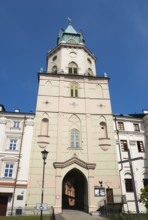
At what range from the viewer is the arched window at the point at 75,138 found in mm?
26484

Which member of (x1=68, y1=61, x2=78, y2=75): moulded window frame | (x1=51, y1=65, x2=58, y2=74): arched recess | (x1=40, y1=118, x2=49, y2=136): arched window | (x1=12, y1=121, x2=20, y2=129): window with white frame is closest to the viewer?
(x1=12, y1=121, x2=20, y2=129): window with white frame

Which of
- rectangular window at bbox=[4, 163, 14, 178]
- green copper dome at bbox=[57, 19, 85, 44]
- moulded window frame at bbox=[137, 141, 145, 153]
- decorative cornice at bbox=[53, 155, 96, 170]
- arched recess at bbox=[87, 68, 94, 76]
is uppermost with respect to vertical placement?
green copper dome at bbox=[57, 19, 85, 44]

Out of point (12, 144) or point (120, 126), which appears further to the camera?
point (120, 126)

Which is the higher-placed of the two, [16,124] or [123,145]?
[16,124]

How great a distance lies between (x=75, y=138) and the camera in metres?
27.1

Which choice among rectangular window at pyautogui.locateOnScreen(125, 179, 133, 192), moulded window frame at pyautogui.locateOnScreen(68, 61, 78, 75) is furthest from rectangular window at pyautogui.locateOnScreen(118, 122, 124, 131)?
moulded window frame at pyautogui.locateOnScreen(68, 61, 78, 75)

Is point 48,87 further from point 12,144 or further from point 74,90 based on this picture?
point 12,144

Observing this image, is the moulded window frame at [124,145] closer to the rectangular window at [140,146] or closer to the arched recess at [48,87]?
the rectangular window at [140,146]

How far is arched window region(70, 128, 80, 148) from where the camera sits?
26.5m

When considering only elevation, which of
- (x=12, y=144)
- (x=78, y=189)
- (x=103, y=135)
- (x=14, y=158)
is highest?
(x=103, y=135)

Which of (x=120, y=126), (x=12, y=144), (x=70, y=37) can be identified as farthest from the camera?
(x=70, y=37)

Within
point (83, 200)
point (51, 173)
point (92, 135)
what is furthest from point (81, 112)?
point (83, 200)

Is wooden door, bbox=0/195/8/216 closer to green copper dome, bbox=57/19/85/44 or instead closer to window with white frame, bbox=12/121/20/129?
window with white frame, bbox=12/121/20/129

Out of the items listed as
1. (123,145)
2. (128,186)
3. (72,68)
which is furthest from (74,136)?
(72,68)
